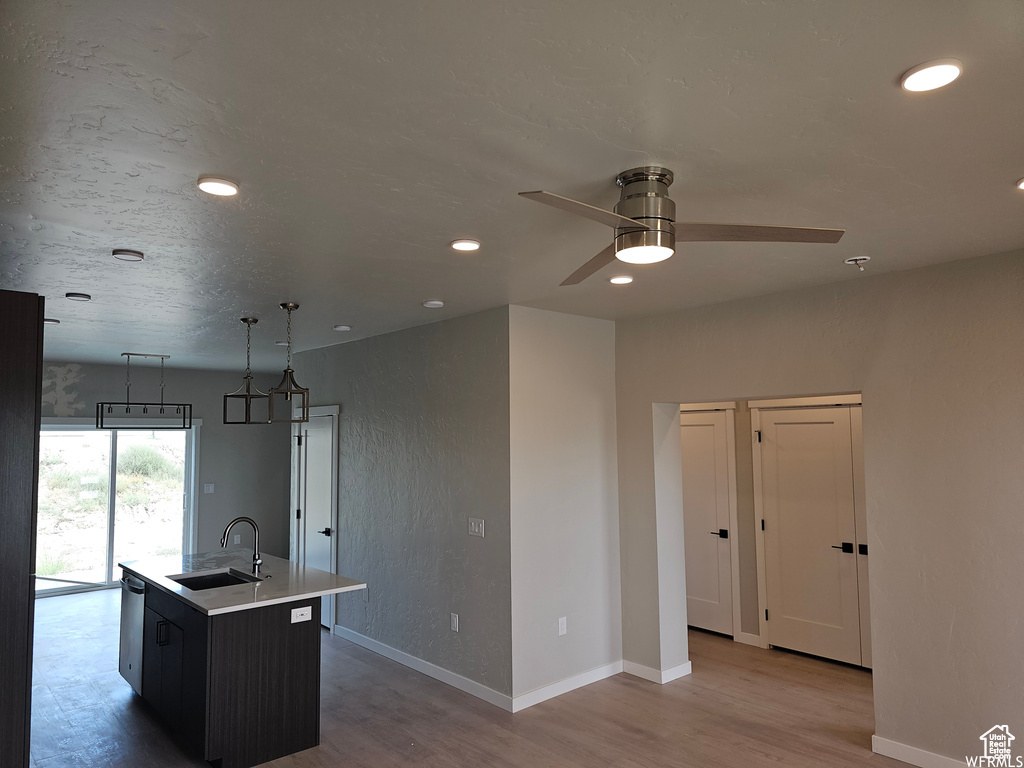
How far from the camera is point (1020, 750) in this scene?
306 centimetres

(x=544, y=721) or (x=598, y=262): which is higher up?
(x=598, y=262)

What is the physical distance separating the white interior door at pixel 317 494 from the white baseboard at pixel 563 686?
243 cm

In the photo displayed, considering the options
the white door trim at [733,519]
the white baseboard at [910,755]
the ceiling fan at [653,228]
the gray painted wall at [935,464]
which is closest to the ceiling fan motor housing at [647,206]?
the ceiling fan at [653,228]

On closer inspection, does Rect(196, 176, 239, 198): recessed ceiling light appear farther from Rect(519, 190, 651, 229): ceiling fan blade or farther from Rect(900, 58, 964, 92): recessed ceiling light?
Rect(900, 58, 964, 92): recessed ceiling light

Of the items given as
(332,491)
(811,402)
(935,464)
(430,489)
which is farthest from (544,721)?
(811,402)

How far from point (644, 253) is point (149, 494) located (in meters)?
7.89

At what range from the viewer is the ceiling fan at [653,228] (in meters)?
1.90

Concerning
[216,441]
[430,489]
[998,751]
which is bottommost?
[998,751]

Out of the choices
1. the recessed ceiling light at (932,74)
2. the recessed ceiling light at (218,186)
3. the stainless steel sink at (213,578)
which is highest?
the recessed ceiling light at (218,186)

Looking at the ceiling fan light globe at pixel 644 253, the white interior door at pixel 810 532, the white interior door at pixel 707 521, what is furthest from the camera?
the white interior door at pixel 707 521

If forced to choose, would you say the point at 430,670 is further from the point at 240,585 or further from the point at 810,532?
the point at 810,532

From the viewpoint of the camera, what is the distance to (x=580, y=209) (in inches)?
70.4

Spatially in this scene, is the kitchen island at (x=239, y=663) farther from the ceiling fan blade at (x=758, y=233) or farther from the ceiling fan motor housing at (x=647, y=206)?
the ceiling fan blade at (x=758, y=233)

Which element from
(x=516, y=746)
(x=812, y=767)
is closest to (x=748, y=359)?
(x=812, y=767)
